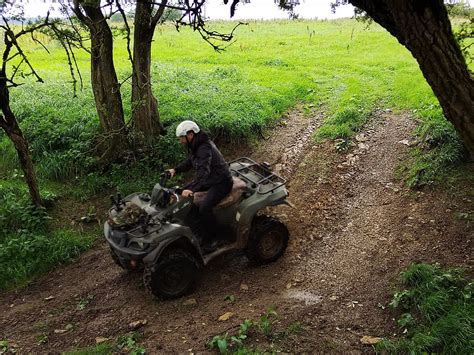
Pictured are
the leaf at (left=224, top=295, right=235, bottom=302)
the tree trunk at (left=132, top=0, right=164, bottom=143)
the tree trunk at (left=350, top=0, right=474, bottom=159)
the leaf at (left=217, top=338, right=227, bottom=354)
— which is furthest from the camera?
the tree trunk at (left=132, top=0, right=164, bottom=143)

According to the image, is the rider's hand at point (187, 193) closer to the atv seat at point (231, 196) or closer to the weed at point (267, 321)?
the atv seat at point (231, 196)

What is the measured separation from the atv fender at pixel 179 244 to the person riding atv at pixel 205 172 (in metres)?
0.29

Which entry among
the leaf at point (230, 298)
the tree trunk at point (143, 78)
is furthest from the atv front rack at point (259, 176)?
the tree trunk at point (143, 78)

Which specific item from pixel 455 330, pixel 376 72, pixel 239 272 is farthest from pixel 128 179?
pixel 376 72

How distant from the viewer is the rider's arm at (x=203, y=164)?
237 inches

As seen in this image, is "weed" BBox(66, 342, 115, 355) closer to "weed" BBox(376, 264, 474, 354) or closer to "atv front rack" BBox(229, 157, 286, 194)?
"atv front rack" BBox(229, 157, 286, 194)

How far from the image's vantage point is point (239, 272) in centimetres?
666

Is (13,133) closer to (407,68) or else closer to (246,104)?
(246,104)

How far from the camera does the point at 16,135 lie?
7.43m

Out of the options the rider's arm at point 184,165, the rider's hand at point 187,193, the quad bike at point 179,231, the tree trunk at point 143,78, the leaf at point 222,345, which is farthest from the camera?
the tree trunk at point 143,78

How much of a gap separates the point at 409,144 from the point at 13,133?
7.74m

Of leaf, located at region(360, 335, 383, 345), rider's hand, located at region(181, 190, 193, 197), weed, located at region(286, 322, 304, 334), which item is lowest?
leaf, located at region(360, 335, 383, 345)

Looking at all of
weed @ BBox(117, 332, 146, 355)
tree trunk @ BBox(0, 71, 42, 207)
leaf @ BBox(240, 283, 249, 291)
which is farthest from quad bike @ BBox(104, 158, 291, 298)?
tree trunk @ BBox(0, 71, 42, 207)

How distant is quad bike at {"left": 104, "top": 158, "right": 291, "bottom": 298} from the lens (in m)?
5.66
